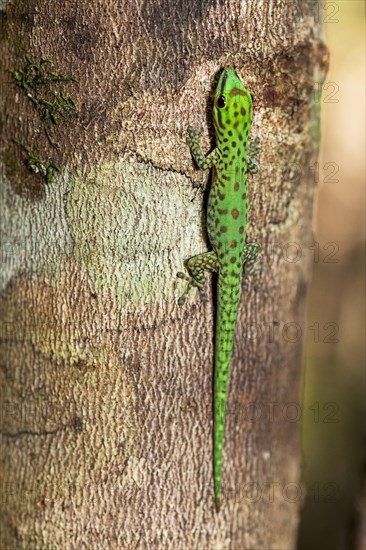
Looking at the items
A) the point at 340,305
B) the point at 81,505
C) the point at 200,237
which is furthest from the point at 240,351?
the point at 340,305

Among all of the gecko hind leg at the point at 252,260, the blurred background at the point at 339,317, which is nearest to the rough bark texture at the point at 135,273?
the gecko hind leg at the point at 252,260

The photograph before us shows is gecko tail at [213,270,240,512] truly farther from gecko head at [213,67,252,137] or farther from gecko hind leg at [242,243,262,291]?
gecko head at [213,67,252,137]

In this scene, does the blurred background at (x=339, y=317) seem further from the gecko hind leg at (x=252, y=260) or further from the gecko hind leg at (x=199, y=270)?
the gecko hind leg at (x=199, y=270)

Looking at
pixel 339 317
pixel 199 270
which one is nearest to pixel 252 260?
pixel 199 270

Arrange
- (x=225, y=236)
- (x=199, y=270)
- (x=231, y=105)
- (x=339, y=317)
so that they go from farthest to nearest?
(x=339, y=317) → (x=225, y=236) → (x=199, y=270) → (x=231, y=105)

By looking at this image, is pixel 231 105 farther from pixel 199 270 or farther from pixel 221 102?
pixel 199 270
